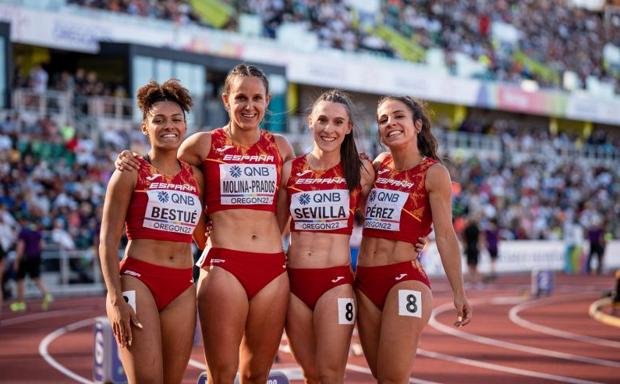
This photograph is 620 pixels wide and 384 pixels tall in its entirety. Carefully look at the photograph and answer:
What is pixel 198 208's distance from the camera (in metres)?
6.71

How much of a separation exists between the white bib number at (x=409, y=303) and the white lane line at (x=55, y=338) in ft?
16.8

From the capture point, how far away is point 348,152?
7199 mm

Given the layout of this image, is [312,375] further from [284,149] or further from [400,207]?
[284,149]

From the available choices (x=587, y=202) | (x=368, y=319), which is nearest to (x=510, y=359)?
(x=368, y=319)

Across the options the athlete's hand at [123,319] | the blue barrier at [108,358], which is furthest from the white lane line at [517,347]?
the athlete's hand at [123,319]

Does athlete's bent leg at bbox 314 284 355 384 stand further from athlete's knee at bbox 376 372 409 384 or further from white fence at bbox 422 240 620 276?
white fence at bbox 422 240 620 276

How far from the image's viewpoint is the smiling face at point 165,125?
21.7 feet

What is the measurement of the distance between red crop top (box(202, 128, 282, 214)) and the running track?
4426 millimetres

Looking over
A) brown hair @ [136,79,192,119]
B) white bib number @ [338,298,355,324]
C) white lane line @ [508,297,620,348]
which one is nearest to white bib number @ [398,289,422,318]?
white bib number @ [338,298,355,324]

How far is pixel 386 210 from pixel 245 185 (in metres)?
0.97

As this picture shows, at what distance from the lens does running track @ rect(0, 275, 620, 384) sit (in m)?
11.6

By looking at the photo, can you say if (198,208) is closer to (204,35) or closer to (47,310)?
(47,310)

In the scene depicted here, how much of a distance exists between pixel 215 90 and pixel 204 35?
1.91m

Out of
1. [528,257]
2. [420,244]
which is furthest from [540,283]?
[420,244]
